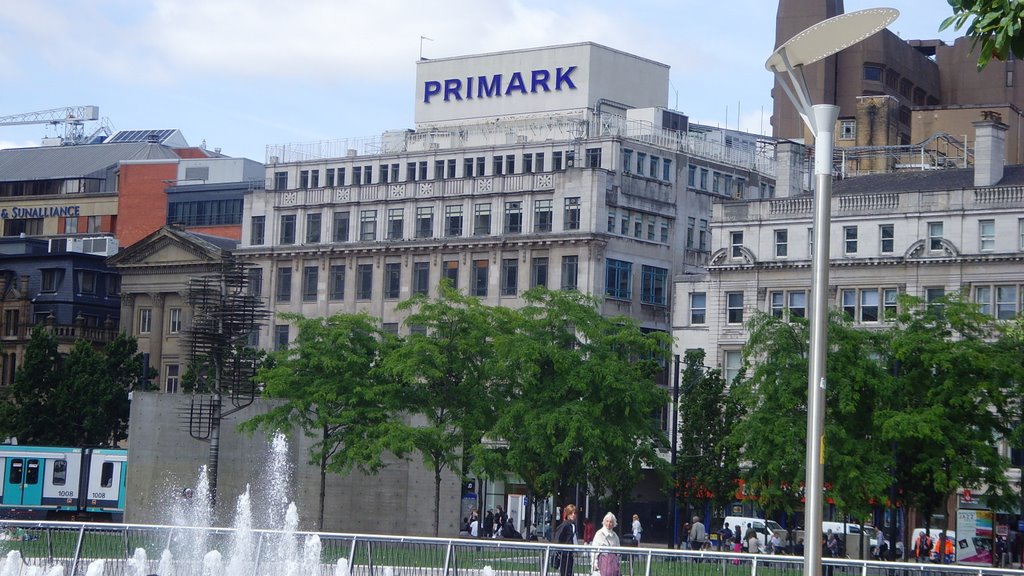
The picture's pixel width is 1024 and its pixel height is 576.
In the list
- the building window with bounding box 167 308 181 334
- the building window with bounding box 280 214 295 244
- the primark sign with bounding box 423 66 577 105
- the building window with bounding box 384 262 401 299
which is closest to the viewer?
the building window with bounding box 384 262 401 299

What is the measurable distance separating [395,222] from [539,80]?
11.3m

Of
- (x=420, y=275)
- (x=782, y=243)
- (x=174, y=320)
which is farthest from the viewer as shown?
(x=174, y=320)

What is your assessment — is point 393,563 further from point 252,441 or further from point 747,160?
point 747,160

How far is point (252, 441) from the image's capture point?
233ft

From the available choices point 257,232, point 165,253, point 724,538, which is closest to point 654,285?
point 257,232

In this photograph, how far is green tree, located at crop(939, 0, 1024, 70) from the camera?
15.5 m

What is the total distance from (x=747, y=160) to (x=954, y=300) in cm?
4056

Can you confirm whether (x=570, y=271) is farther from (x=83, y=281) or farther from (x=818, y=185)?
(x=818, y=185)

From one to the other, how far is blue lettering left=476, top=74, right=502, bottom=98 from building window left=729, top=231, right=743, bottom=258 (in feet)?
71.8

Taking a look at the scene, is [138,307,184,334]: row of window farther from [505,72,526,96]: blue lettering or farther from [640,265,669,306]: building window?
[640,265,669,306]: building window

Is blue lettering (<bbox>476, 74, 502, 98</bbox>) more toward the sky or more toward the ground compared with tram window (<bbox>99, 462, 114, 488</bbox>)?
more toward the sky

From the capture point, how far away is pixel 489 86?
9994 centimetres

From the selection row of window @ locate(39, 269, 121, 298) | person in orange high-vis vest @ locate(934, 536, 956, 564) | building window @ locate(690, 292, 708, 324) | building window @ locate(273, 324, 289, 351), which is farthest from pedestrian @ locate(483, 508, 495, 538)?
row of window @ locate(39, 269, 121, 298)

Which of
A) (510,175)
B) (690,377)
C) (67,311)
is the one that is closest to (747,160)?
(510,175)
